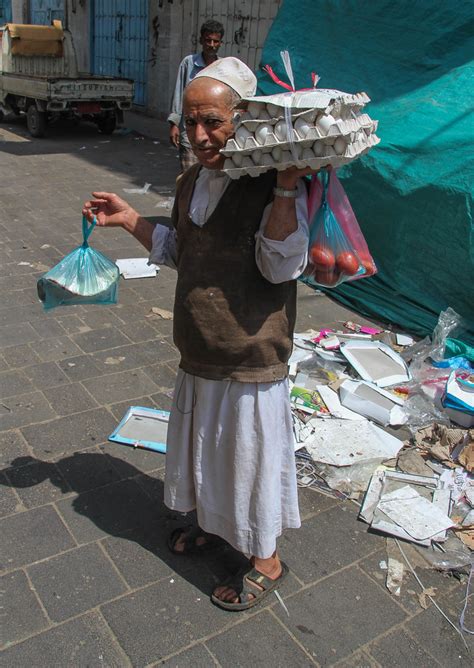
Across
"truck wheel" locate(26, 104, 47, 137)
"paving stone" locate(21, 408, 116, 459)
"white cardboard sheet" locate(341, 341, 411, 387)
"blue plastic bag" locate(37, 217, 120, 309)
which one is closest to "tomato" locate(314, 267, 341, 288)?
"blue plastic bag" locate(37, 217, 120, 309)

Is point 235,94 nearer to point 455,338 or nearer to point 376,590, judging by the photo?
point 376,590

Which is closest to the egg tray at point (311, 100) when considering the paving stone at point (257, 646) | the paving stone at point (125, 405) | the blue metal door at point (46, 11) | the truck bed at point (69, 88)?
the paving stone at point (257, 646)

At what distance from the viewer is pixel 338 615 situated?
239cm

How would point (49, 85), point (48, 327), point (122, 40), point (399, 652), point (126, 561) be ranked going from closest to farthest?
point (399, 652), point (126, 561), point (48, 327), point (49, 85), point (122, 40)

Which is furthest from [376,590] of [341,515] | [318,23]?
[318,23]

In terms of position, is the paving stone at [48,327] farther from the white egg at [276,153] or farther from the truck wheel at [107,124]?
the truck wheel at [107,124]

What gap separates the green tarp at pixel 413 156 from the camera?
453 cm

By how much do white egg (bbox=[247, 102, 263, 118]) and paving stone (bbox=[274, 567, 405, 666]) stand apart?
176cm

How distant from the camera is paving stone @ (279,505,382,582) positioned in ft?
8.59

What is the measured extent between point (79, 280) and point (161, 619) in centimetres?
134

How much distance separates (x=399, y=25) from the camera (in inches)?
216

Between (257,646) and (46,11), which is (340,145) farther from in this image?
(46,11)

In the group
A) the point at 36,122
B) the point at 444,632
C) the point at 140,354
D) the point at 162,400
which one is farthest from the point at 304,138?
the point at 36,122

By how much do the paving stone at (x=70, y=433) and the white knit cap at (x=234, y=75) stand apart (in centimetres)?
201
